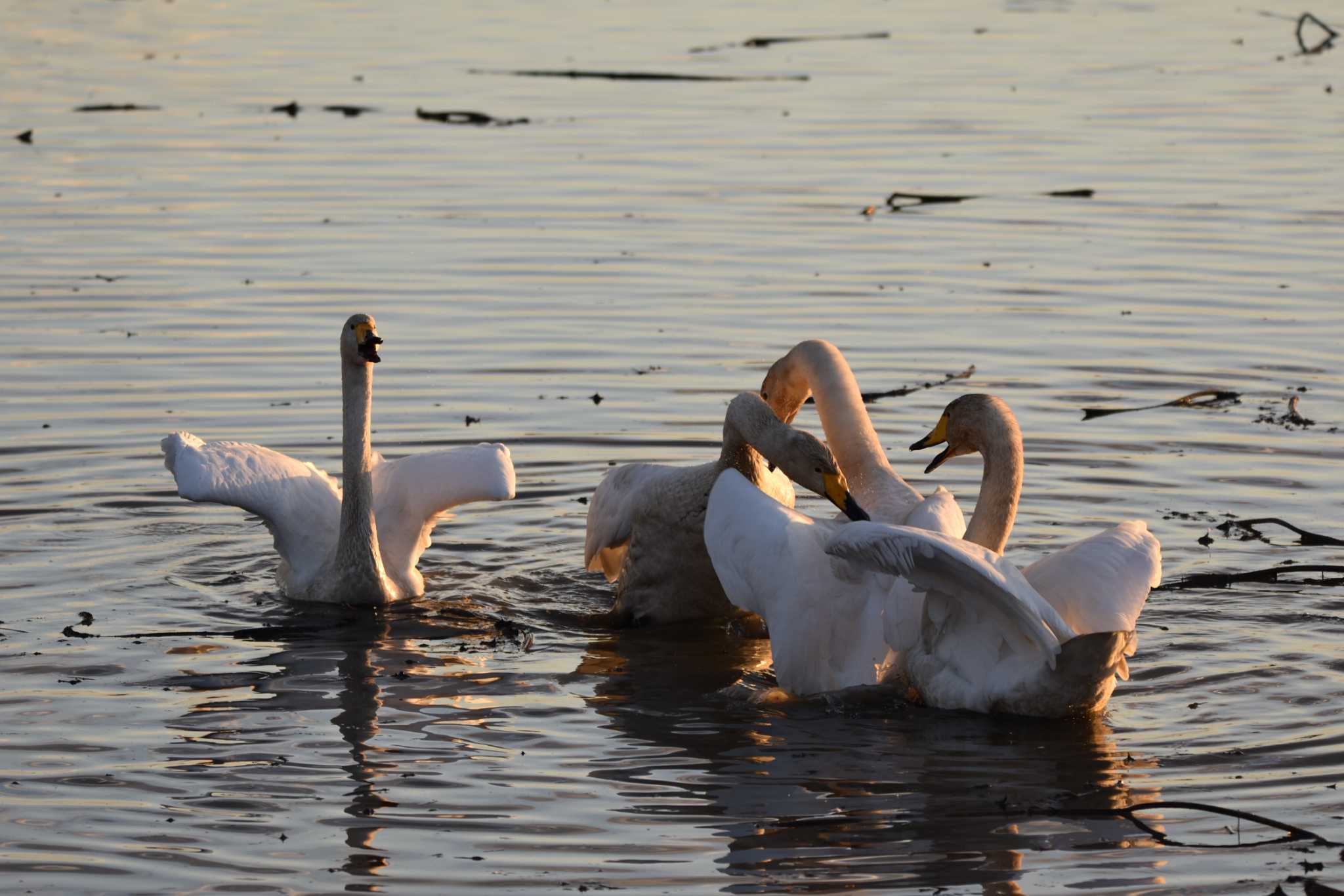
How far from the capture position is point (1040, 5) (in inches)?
1261

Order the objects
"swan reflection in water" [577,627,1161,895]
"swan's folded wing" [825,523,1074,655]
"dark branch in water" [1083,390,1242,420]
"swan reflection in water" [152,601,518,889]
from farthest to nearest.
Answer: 1. "dark branch in water" [1083,390,1242,420]
2. "swan's folded wing" [825,523,1074,655]
3. "swan reflection in water" [152,601,518,889]
4. "swan reflection in water" [577,627,1161,895]

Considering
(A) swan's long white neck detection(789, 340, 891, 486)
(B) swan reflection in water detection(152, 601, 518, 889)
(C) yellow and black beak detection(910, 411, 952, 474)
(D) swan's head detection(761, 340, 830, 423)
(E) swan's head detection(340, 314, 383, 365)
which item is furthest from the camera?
(D) swan's head detection(761, 340, 830, 423)

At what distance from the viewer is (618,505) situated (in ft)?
31.1

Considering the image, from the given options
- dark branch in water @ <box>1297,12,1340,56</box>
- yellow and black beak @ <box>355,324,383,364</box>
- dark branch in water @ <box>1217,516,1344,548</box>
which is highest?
dark branch in water @ <box>1297,12,1340,56</box>

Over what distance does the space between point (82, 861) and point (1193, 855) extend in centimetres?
335

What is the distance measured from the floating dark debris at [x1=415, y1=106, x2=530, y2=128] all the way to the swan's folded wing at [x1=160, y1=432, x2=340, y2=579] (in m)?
11.6

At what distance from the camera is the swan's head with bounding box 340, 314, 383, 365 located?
31.1ft

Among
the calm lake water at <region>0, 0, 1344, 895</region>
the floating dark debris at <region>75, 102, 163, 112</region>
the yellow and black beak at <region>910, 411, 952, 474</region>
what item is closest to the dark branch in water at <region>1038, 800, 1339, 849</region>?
the calm lake water at <region>0, 0, 1344, 895</region>

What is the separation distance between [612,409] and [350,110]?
34.1ft

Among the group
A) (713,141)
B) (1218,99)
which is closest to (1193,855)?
(713,141)

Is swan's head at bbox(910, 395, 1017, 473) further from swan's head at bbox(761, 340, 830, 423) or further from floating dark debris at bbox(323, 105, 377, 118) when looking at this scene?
floating dark debris at bbox(323, 105, 377, 118)

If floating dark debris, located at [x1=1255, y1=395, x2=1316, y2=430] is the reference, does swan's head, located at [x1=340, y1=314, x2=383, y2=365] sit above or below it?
above

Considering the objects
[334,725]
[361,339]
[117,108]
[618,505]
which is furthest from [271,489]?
[117,108]

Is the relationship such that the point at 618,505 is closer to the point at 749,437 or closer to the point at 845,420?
the point at 749,437
